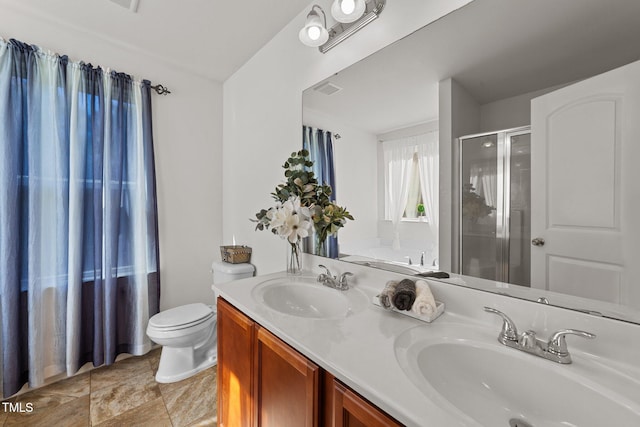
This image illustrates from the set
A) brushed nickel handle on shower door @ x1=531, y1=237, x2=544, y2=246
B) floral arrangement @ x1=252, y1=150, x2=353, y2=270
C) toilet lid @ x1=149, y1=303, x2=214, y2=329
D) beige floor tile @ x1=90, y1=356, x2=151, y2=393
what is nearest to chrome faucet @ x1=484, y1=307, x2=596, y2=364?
brushed nickel handle on shower door @ x1=531, y1=237, x2=544, y2=246

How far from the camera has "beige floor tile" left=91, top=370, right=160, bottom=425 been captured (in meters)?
1.52

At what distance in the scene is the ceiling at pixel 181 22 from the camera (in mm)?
1576

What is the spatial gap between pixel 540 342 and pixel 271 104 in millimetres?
1922

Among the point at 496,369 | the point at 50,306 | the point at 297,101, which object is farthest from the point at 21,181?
the point at 496,369

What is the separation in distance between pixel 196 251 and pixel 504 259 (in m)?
2.33

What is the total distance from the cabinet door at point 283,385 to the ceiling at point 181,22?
1834 millimetres

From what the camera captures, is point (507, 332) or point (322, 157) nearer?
point (507, 332)

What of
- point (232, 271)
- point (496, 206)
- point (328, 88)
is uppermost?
point (328, 88)

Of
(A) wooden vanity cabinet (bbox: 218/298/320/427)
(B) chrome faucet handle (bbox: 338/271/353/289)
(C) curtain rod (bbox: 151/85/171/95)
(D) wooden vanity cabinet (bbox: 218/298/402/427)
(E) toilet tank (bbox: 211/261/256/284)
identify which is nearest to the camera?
(D) wooden vanity cabinet (bbox: 218/298/402/427)

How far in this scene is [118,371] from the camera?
1896 millimetres

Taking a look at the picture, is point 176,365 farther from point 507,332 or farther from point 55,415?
point 507,332

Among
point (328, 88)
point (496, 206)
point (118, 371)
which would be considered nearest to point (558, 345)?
point (496, 206)

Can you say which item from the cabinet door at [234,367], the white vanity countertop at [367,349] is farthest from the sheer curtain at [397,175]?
the cabinet door at [234,367]

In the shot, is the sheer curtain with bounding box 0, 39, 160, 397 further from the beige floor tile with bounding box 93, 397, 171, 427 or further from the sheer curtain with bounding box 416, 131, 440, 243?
the sheer curtain with bounding box 416, 131, 440, 243
